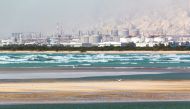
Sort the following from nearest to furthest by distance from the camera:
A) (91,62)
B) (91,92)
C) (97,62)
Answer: (91,92)
(91,62)
(97,62)

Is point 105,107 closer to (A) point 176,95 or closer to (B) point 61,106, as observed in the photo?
(B) point 61,106

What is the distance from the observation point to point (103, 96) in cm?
2969

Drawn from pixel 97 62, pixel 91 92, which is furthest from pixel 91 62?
pixel 91 92

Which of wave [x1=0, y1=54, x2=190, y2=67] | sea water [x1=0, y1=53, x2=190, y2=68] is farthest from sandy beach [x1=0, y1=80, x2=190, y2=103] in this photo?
wave [x1=0, y1=54, x2=190, y2=67]

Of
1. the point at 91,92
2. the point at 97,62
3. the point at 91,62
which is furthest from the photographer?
the point at 97,62

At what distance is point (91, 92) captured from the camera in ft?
104

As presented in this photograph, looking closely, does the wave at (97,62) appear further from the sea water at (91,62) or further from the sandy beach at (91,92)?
the sandy beach at (91,92)

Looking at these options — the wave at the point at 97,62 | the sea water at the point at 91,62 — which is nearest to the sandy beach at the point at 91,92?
the sea water at the point at 91,62

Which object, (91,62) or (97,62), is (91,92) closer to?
(91,62)

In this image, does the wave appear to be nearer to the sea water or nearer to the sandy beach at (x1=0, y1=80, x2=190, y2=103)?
the sea water

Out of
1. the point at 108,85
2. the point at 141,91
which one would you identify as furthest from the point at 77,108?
the point at 108,85

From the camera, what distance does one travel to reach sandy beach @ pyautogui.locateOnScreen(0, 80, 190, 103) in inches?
1133

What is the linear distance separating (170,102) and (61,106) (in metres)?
5.14

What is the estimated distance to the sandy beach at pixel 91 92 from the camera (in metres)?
28.8
